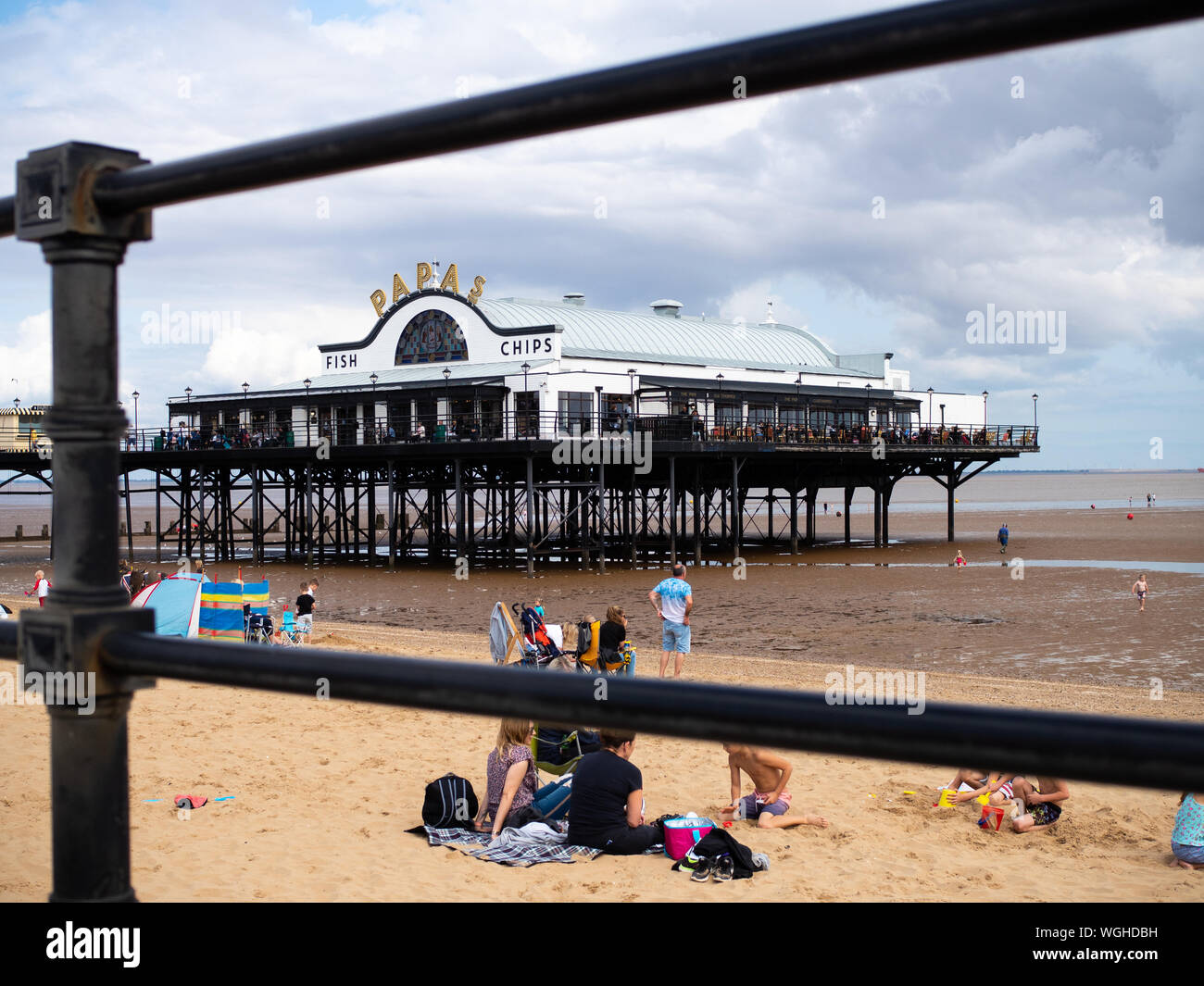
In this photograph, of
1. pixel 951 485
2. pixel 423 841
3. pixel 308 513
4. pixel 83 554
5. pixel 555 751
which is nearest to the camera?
pixel 83 554

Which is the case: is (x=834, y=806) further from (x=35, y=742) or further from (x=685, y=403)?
(x=685, y=403)

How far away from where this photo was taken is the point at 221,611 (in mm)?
18859

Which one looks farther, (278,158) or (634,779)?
(634,779)

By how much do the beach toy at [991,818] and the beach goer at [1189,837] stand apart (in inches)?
51.0

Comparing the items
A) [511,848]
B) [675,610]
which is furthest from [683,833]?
[675,610]

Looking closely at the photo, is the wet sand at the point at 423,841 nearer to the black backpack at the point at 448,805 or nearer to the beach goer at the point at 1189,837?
the beach goer at the point at 1189,837

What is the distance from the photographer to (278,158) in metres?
1.54

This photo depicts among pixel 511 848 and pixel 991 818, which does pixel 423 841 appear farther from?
pixel 991 818

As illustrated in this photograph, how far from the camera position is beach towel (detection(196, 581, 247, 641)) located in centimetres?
1859

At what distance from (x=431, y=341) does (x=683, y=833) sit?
4150 centimetres

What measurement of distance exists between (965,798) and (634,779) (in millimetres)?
3021

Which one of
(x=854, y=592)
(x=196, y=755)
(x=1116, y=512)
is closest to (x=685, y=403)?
(x=854, y=592)

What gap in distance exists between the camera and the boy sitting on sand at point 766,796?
29.1ft
